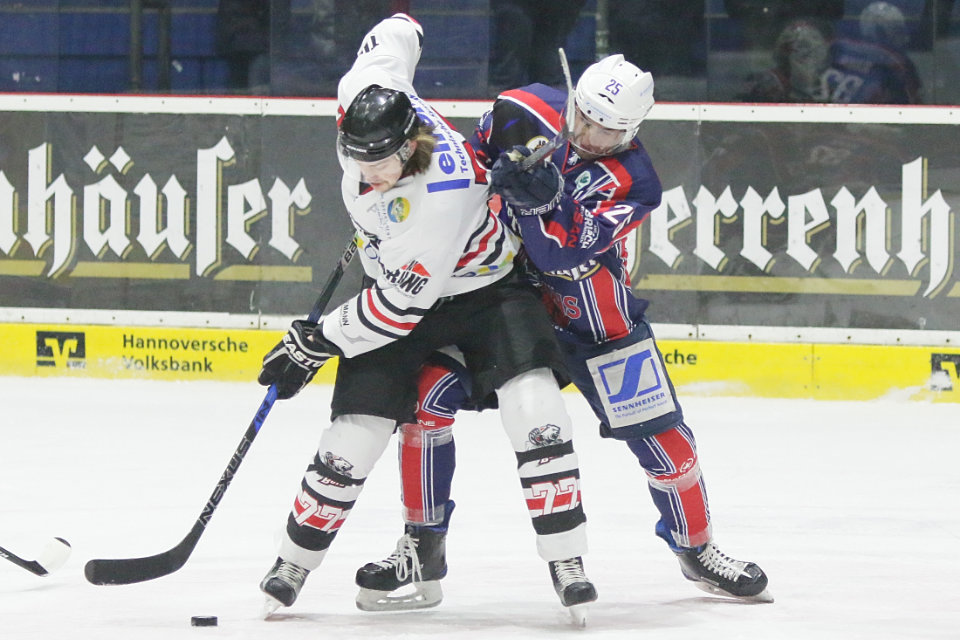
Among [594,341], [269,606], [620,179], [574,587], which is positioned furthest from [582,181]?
[269,606]

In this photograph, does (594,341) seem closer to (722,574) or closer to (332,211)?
(722,574)

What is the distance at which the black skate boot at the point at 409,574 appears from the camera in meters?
2.84

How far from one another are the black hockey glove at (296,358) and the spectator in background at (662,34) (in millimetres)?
3304

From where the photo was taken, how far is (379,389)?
267 centimetres

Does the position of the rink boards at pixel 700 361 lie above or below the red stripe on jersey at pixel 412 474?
below

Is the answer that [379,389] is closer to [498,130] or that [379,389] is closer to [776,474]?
[498,130]

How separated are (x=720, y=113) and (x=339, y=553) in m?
3.10

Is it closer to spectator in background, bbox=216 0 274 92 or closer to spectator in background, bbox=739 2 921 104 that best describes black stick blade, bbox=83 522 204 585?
spectator in background, bbox=216 0 274 92

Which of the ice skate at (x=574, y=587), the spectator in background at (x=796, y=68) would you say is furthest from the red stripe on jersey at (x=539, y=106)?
the spectator in background at (x=796, y=68)

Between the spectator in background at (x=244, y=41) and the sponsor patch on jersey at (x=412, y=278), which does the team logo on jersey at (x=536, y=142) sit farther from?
the spectator in background at (x=244, y=41)

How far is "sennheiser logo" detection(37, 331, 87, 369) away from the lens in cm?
605

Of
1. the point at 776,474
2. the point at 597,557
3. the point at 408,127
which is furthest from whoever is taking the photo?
the point at 776,474

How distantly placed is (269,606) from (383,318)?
0.60 m

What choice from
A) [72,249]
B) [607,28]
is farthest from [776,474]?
[72,249]
